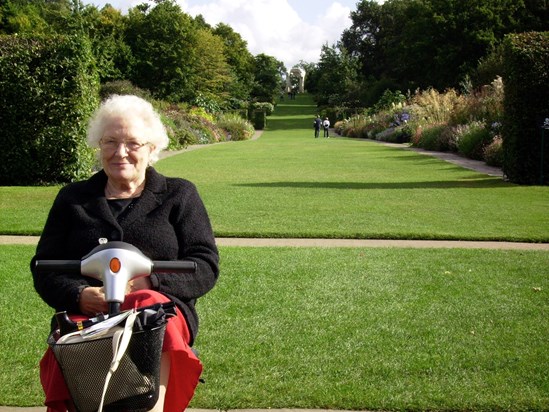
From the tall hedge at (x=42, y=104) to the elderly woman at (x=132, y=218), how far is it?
13.1 metres

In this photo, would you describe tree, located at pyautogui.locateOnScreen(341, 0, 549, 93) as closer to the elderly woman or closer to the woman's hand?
the elderly woman

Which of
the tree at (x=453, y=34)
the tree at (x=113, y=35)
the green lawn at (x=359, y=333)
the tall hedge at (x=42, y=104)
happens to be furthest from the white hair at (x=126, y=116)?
the tree at (x=453, y=34)

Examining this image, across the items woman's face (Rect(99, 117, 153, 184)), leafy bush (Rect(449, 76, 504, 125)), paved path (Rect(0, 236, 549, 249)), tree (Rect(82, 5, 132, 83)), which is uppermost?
tree (Rect(82, 5, 132, 83))

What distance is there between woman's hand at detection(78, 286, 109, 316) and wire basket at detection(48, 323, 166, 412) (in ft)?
1.34

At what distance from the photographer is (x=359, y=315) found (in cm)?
627

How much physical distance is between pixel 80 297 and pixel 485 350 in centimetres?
323

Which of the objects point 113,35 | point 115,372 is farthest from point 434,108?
point 115,372

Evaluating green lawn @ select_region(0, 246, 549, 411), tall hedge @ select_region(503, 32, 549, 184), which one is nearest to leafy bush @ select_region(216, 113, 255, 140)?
tall hedge @ select_region(503, 32, 549, 184)

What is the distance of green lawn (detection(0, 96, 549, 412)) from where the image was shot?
4555mm

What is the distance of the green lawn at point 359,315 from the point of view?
4.55 meters

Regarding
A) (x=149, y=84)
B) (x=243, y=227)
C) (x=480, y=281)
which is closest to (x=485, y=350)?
(x=480, y=281)

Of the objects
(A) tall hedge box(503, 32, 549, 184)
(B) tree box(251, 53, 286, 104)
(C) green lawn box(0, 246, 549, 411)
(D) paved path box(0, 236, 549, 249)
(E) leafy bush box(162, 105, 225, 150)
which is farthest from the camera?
(B) tree box(251, 53, 286, 104)

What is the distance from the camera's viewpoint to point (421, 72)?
72000 mm

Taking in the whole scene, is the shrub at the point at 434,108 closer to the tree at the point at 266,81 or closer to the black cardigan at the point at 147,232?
the black cardigan at the point at 147,232
